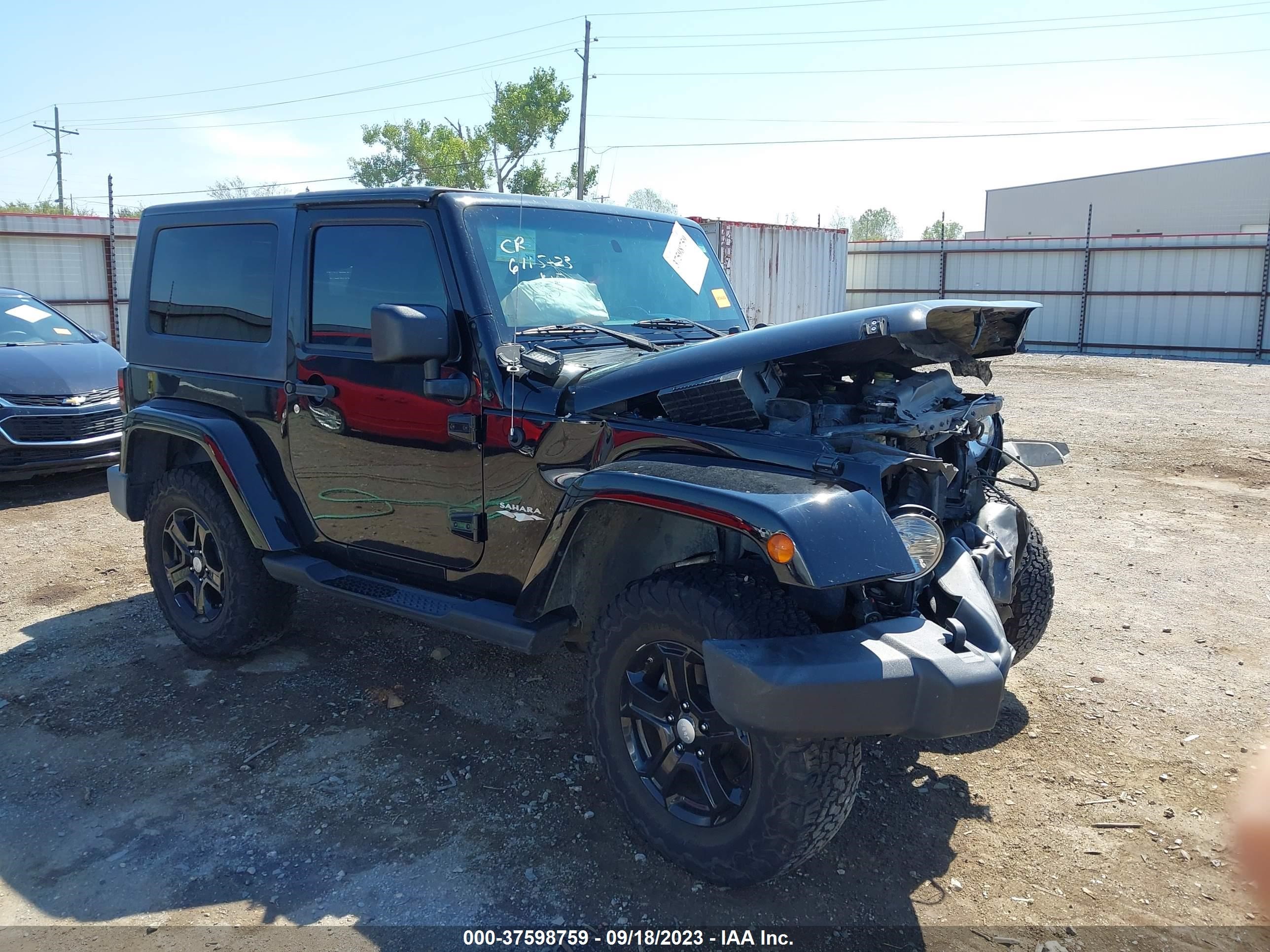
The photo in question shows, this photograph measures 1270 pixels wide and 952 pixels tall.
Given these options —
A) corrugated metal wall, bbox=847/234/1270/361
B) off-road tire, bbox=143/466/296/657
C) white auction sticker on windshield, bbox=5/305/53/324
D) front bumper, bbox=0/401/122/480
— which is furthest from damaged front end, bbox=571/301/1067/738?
corrugated metal wall, bbox=847/234/1270/361

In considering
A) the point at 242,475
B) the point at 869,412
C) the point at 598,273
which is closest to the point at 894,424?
the point at 869,412

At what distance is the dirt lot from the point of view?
286 centimetres

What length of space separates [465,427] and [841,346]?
4.48 feet

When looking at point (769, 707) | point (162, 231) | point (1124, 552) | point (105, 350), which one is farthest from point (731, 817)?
point (105, 350)

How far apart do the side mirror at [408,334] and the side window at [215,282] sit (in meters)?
1.18

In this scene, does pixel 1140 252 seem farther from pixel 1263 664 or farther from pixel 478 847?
pixel 478 847

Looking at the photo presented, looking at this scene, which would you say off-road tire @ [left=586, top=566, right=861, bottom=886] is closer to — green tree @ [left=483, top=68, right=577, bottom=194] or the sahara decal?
the sahara decal

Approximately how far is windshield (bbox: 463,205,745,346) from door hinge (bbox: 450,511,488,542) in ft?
2.33

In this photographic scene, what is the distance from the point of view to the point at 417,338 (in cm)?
326

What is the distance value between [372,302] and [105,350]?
641 cm

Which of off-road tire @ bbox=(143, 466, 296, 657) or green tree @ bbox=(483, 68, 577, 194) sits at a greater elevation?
green tree @ bbox=(483, 68, 577, 194)

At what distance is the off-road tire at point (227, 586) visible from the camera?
439 cm

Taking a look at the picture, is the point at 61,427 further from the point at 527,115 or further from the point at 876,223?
the point at 876,223

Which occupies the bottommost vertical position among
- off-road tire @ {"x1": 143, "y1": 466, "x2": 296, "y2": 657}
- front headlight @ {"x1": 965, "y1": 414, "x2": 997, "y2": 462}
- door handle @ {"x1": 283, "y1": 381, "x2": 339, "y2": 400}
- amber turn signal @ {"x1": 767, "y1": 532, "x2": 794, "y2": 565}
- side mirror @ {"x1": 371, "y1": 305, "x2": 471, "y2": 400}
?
off-road tire @ {"x1": 143, "y1": 466, "x2": 296, "y2": 657}
